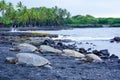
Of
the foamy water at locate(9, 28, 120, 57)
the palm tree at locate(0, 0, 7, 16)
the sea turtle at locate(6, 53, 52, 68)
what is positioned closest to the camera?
the sea turtle at locate(6, 53, 52, 68)

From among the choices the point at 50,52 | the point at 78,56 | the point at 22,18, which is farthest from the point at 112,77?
the point at 22,18

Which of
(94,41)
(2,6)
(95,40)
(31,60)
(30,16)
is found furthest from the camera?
(30,16)

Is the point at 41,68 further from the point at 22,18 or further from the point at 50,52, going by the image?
the point at 22,18

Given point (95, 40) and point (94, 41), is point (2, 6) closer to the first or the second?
point (95, 40)

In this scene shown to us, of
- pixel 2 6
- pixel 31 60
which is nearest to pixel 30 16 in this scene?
pixel 2 6

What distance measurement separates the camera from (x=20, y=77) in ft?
50.3

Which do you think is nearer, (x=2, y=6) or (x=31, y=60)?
(x=31, y=60)

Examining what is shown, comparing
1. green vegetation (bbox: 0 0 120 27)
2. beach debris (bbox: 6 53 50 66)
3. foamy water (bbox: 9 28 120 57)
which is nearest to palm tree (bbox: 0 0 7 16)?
green vegetation (bbox: 0 0 120 27)

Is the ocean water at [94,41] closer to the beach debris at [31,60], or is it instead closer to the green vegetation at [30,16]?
the beach debris at [31,60]

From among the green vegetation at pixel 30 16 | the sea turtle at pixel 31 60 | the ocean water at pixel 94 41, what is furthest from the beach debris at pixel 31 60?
the green vegetation at pixel 30 16

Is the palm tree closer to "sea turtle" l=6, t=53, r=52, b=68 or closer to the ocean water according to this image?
the ocean water

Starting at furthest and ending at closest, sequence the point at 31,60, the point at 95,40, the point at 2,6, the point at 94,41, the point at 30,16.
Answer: the point at 30,16 < the point at 2,6 < the point at 95,40 < the point at 94,41 < the point at 31,60

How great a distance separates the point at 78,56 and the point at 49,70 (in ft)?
29.0

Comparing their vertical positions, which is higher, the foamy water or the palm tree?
the palm tree
